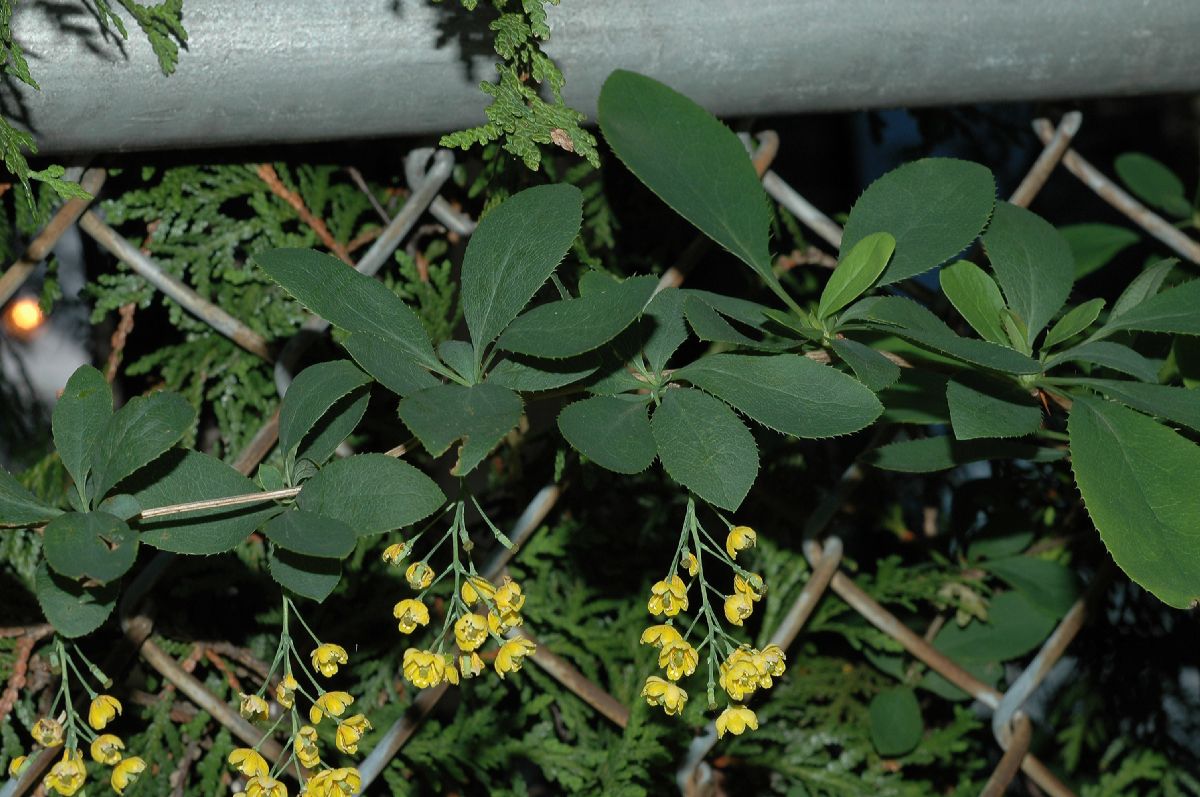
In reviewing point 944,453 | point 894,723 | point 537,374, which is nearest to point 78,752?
point 537,374

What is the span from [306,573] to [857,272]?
0.36 meters

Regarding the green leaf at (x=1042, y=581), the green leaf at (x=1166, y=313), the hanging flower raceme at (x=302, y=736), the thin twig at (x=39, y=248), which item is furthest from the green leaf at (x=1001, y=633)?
the thin twig at (x=39, y=248)

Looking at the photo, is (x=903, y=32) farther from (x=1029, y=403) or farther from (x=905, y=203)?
(x=1029, y=403)

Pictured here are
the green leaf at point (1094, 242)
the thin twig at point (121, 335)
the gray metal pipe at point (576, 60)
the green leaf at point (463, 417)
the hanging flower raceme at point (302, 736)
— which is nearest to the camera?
the green leaf at point (463, 417)

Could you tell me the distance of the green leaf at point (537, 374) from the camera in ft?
1.95

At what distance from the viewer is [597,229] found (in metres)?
0.94

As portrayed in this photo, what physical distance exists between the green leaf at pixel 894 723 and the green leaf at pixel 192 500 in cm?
63

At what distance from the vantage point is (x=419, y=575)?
618mm

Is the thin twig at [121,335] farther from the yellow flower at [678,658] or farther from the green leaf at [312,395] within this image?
the yellow flower at [678,658]

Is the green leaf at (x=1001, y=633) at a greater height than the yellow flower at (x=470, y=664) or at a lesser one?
lesser

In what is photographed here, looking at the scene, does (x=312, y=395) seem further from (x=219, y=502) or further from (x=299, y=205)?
(x=299, y=205)

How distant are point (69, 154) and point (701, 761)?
2.22ft

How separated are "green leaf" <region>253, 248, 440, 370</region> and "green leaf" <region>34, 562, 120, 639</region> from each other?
0.61 feet

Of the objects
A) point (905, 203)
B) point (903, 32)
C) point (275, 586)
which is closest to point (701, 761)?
point (275, 586)
